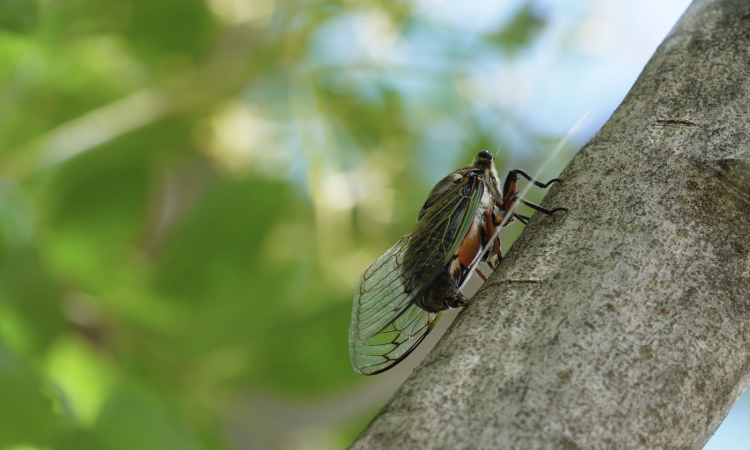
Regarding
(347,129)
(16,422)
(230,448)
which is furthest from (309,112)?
(16,422)

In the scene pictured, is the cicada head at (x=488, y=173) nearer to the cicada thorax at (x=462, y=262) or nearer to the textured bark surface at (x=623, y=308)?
the cicada thorax at (x=462, y=262)

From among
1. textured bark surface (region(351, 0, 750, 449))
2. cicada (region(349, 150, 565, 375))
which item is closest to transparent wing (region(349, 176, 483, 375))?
cicada (region(349, 150, 565, 375))

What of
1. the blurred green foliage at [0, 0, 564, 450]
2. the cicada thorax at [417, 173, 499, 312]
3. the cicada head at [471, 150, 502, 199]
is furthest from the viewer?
the blurred green foliage at [0, 0, 564, 450]

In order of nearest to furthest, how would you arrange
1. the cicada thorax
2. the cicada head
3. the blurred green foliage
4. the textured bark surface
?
the textured bark surface < the cicada thorax < the cicada head < the blurred green foliage

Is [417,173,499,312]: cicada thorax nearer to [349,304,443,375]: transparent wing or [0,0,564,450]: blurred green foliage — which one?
[349,304,443,375]: transparent wing

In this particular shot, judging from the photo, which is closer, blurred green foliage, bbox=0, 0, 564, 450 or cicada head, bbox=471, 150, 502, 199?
cicada head, bbox=471, 150, 502, 199

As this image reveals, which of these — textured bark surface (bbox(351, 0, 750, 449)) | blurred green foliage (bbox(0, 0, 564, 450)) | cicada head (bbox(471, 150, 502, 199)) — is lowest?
textured bark surface (bbox(351, 0, 750, 449))

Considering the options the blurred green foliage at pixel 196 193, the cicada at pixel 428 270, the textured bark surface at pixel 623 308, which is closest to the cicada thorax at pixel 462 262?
the cicada at pixel 428 270
